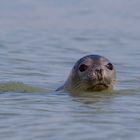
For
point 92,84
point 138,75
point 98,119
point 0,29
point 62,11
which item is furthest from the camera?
point 62,11

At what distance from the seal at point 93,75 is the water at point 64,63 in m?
0.17

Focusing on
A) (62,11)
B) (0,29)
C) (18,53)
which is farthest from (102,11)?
(18,53)

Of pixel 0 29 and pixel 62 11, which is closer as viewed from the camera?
pixel 0 29

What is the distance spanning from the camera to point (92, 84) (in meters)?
10.5

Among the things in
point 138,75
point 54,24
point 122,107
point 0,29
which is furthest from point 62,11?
point 122,107

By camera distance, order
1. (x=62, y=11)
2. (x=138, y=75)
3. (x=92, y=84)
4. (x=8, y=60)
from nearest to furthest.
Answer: (x=92, y=84)
(x=138, y=75)
(x=8, y=60)
(x=62, y=11)

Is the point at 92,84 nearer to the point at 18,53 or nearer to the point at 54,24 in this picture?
the point at 18,53

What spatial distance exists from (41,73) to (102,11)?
7112 millimetres

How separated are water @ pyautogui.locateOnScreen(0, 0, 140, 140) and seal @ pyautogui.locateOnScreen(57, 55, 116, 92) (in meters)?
0.17

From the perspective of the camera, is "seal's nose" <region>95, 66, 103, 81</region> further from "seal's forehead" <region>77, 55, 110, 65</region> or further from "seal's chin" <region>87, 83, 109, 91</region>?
"seal's forehead" <region>77, 55, 110, 65</region>

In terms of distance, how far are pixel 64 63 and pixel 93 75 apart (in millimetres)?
3775

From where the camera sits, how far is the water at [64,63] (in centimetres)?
820

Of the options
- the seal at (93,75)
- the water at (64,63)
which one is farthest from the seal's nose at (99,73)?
the water at (64,63)

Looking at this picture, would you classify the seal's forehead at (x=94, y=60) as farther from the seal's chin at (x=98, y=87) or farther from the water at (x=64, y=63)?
the water at (x=64, y=63)
